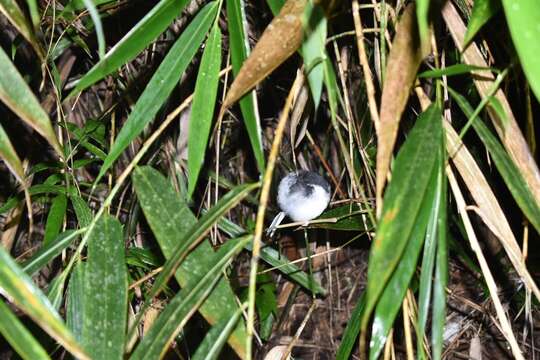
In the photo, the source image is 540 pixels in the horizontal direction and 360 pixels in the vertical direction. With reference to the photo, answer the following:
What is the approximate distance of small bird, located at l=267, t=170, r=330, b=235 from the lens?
4.08ft

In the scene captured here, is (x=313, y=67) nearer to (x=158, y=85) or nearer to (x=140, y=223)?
(x=158, y=85)

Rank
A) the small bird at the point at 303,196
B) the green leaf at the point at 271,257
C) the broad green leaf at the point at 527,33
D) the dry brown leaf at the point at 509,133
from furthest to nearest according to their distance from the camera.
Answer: the green leaf at the point at 271,257, the small bird at the point at 303,196, the dry brown leaf at the point at 509,133, the broad green leaf at the point at 527,33

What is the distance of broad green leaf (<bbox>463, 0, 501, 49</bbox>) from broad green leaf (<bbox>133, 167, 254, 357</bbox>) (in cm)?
34

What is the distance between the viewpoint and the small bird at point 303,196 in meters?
1.24

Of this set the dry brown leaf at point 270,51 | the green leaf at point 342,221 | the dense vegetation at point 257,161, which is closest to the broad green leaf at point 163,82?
the dense vegetation at point 257,161

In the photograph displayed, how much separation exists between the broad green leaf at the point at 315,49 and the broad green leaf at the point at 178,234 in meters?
0.20

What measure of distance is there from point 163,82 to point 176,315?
0.88ft

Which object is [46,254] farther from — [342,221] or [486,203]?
[342,221]

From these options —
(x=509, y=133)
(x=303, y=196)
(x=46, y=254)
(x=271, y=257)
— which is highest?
(x=46, y=254)

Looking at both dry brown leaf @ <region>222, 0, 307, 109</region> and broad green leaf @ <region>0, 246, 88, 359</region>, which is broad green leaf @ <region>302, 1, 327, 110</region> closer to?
dry brown leaf @ <region>222, 0, 307, 109</region>

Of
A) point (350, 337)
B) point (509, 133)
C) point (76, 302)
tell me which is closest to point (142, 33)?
point (76, 302)

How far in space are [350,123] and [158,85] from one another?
1.03ft

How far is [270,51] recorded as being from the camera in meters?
0.75

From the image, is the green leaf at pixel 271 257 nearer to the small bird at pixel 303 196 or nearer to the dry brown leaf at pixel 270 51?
the small bird at pixel 303 196
